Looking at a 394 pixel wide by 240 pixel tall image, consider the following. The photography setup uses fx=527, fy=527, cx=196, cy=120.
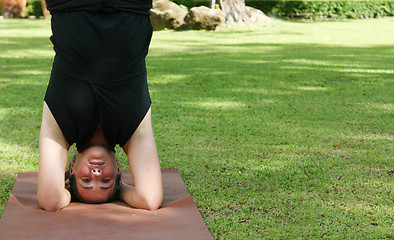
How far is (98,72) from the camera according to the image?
3256mm

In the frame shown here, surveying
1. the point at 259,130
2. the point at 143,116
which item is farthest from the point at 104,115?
the point at 259,130

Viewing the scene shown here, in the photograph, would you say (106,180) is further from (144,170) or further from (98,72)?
(98,72)

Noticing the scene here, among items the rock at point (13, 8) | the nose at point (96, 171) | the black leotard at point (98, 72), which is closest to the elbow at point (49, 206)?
the nose at point (96, 171)

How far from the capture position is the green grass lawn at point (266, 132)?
3.43 metres

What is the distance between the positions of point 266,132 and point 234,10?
11.6 metres

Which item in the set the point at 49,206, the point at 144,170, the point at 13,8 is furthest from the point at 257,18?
the point at 49,206

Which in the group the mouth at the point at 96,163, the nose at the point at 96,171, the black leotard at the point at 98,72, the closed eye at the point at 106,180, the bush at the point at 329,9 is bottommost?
the bush at the point at 329,9

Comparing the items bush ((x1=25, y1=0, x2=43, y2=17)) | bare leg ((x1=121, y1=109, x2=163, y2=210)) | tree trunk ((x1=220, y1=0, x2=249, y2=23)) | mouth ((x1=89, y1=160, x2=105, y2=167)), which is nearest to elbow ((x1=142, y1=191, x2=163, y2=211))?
bare leg ((x1=121, y1=109, x2=163, y2=210))

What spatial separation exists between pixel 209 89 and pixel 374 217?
13.4 ft

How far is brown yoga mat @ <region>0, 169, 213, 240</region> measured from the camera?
302 cm

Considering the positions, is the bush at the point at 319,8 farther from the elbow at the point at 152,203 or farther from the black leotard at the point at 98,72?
the elbow at the point at 152,203

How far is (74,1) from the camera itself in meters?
3.17

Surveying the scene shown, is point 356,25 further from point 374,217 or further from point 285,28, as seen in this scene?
point 374,217

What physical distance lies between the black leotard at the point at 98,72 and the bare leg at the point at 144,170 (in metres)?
0.07
